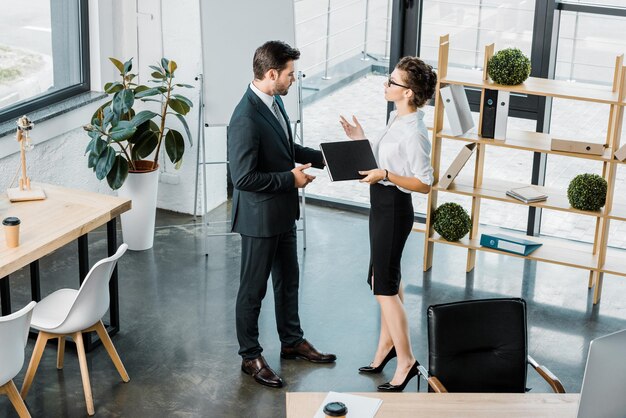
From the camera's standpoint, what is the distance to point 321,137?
25.9 ft

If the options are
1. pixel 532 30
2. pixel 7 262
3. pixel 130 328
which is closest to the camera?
pixel 7 262

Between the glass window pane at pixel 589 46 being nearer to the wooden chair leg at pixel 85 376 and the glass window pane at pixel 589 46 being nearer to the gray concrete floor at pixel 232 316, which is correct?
the gray concrete floor at pixel 232 316

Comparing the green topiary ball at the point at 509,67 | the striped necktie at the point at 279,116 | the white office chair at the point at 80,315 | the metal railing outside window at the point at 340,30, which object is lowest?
the white office chair at the point at 80,315

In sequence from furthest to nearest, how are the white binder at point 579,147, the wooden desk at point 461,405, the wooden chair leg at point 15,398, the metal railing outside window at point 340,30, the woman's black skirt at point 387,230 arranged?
1. the metal railing outside window at point 340,30
2. the white binder at point 579,147
3. the woman's black skirt at point 387,230
4. the wooden chair leg at point 15,398
5. the wooden desk at point 461,405

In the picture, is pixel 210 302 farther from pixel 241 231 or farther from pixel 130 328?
pixel 241 231

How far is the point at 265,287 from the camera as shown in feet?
16.7

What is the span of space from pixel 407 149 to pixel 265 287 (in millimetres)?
1093

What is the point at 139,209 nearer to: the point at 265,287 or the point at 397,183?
the point at 265,287

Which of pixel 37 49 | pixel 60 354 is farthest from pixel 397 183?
pixel 37 49

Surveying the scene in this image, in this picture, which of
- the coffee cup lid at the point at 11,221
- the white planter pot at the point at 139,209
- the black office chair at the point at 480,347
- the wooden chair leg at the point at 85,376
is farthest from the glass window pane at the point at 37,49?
the black office chair at the point at 480,347

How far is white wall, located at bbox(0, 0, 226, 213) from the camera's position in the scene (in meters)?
6.95

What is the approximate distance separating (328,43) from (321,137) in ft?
2.59

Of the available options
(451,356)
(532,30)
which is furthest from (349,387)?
(532,30)

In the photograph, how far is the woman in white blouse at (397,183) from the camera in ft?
15.4
